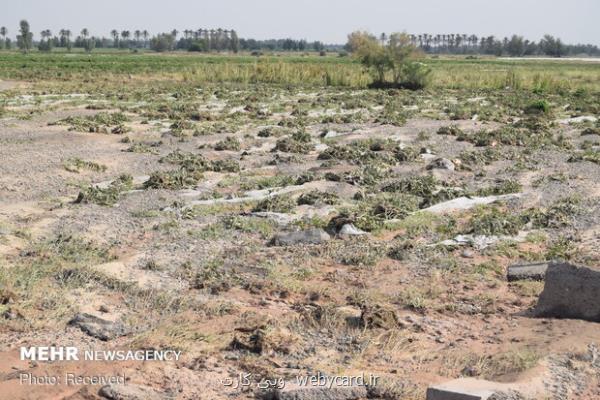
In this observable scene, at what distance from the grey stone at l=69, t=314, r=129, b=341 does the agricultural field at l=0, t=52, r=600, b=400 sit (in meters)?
0.02

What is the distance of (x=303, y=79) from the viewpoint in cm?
3912

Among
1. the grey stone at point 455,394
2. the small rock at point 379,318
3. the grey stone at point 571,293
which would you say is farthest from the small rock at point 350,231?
the grey stone at point 455,394

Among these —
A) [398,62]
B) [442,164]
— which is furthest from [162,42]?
[442,164]

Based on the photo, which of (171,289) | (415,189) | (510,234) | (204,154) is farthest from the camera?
(204,154)

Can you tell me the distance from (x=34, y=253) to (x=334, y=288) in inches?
137

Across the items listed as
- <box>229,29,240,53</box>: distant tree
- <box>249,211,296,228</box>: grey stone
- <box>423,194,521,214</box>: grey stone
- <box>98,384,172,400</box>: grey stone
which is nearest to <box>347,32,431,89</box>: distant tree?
<box>423,194,521,214</box>: grey stone

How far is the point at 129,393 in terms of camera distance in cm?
459

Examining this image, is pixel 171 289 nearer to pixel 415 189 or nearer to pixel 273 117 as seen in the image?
pixel 415 189

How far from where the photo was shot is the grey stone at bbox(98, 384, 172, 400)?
455cm

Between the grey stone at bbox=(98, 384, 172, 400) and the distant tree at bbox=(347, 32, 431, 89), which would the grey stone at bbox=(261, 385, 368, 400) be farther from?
the distant tree at bbox=(347, 32, 431, 89)

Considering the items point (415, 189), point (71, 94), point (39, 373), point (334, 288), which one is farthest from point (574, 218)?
point (71, 94)

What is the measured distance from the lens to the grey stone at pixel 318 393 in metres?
4.63

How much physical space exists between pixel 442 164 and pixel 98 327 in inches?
364

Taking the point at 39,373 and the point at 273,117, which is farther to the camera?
the point at 273,117
